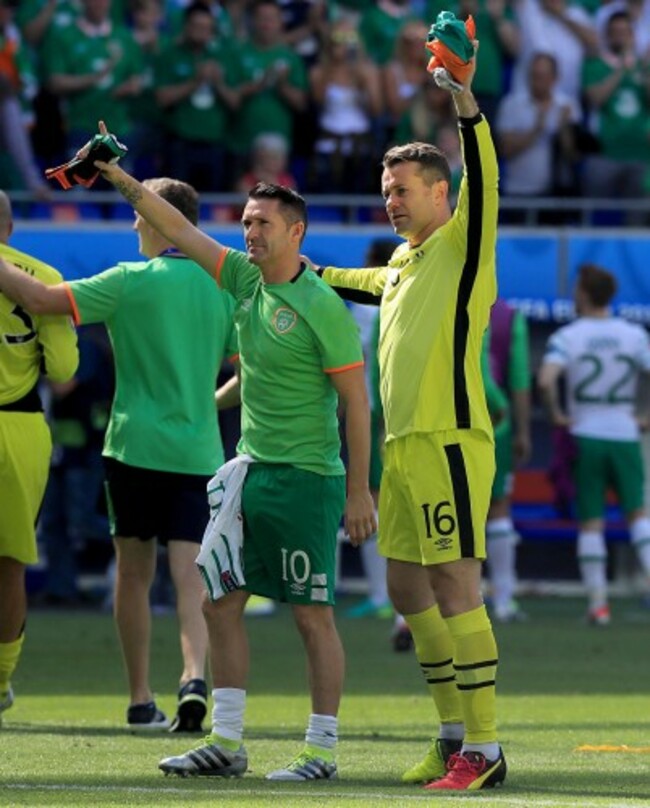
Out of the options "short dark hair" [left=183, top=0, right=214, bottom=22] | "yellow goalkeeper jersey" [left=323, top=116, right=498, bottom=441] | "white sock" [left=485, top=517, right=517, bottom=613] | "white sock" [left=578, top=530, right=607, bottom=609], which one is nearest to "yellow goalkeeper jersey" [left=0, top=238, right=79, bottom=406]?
"yellow goalkeeper jersey" [left=323, top=116, right=498, bottom=441]

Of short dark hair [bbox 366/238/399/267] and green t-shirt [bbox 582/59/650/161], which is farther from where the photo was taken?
green t-shirt [bbox 582/59/650/161]

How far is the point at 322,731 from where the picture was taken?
773 centimetres

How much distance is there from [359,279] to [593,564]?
796cm

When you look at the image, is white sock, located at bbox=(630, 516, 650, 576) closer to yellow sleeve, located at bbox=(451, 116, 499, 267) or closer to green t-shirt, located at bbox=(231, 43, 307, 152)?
green t-shirt, located at bbox=(231, 43, 307, 152)

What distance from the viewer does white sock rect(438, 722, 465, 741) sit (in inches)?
313

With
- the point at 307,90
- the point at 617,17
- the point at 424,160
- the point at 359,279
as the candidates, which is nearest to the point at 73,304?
the point at 359,279

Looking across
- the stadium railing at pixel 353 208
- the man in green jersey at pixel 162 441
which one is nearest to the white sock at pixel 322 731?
the man in green jersey at pixel 162 441

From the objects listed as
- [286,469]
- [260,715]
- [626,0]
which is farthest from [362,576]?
[286,469]

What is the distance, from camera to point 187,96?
1878cm

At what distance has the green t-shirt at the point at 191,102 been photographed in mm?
18812

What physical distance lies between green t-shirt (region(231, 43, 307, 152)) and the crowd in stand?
0.5 inches

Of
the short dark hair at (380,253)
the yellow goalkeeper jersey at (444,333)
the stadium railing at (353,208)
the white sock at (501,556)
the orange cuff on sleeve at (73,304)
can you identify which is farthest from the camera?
the stadium railing at (353,208)

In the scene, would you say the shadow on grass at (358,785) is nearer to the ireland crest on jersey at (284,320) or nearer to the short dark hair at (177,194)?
the ireland crest on jersey at (284,320)

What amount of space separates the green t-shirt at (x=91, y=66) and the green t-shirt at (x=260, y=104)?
1022 mm
